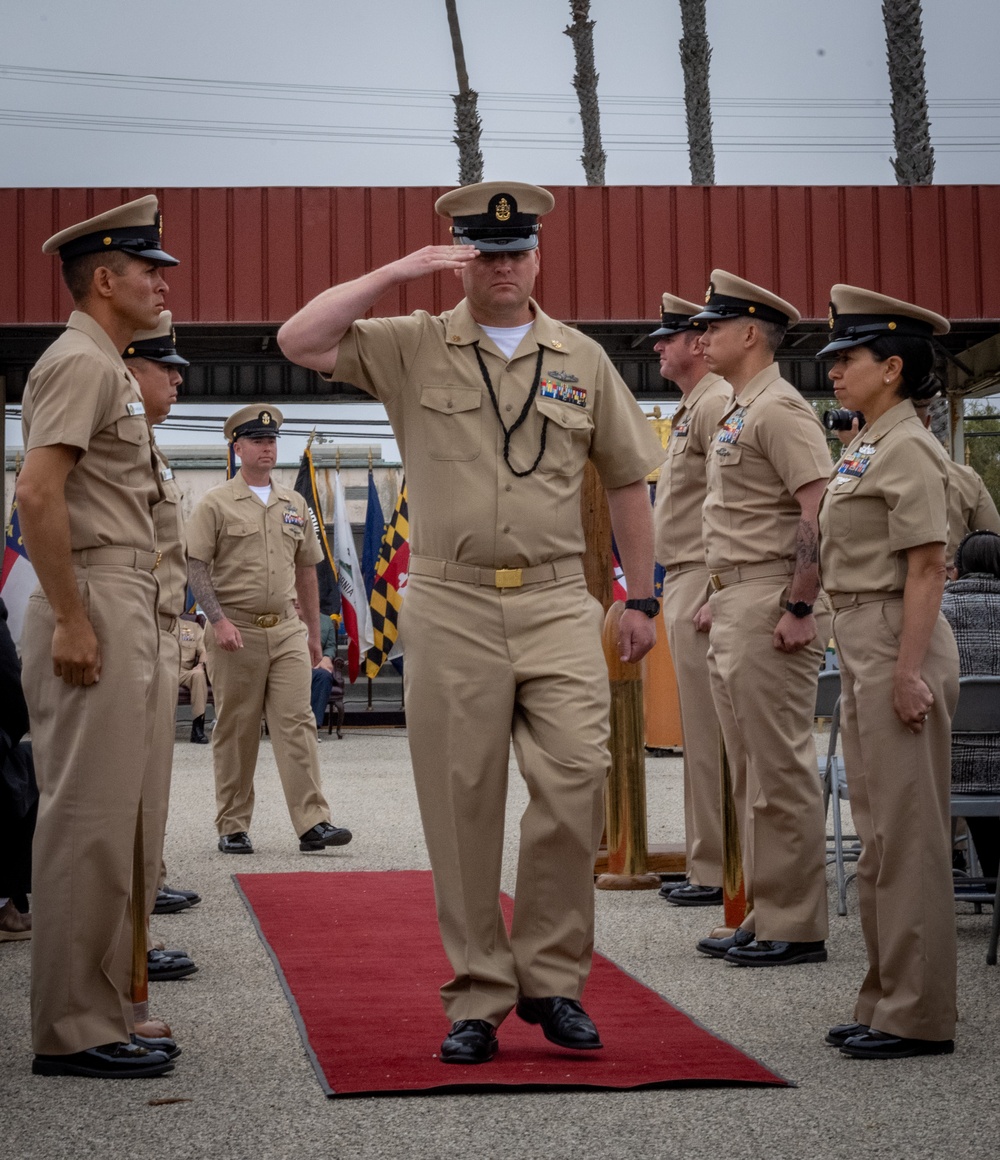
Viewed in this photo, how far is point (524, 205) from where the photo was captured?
4.24 metres

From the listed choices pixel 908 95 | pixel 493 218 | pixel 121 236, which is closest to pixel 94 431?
pixel 121 236

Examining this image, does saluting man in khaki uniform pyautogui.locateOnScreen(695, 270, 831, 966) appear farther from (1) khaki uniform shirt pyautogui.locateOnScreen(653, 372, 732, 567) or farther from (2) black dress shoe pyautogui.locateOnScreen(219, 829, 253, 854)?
(2) black dress shoe pyautogui.locateOnScreen(219, 829, 253, 854)

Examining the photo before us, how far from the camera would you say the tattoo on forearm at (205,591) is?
26.9 feet

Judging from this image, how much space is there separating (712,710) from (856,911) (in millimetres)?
1002

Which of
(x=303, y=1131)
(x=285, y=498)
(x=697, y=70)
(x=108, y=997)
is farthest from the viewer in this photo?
(x=697, y=70)

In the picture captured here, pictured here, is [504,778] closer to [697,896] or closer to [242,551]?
[697,896]

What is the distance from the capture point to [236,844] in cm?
841

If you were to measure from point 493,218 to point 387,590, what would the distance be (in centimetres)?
1496

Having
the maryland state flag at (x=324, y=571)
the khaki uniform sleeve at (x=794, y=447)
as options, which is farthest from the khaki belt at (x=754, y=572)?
the maryland state flag at (x=324, y=571)

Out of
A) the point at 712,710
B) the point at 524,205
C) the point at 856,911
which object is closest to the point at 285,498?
the point at 712,710

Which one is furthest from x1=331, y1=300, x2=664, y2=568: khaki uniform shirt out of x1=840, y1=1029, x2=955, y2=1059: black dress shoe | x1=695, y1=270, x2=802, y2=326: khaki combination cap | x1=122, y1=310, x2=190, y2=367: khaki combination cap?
x1=122, y1=310, x2=190, y2=367: khaki combination cap

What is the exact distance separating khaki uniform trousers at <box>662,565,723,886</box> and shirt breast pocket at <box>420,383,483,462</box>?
8.53ft

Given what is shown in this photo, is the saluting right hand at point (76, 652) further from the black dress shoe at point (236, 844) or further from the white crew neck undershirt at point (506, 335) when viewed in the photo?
the black dress shoe at point (236, 844)

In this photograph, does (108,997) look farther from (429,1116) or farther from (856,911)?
(856,911)
